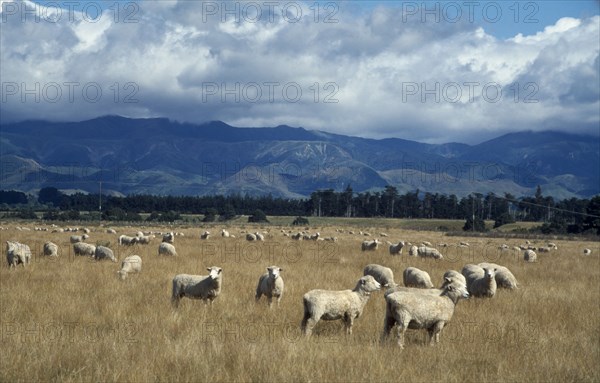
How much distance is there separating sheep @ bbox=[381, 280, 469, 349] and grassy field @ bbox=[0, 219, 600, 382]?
13.8 inches

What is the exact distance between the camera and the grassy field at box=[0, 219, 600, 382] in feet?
29.2

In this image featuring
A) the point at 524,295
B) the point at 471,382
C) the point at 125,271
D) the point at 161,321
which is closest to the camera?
the point at 471,382

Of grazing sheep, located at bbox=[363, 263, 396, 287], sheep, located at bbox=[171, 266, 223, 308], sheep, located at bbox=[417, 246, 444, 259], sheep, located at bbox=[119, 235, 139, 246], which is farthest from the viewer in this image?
sheep, located at bbox=[119, 235, 139, 246]

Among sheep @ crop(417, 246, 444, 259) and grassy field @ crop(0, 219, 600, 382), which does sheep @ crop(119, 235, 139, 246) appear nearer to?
grassy field @ crop(0, 219, 600, 382)

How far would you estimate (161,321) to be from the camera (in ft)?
42.1

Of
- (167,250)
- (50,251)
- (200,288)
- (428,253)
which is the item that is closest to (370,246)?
(428,253)

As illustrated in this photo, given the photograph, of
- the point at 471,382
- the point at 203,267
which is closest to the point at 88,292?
the point at 203,267

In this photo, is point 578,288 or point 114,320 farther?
point 578,288

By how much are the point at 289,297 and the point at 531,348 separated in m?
7.48

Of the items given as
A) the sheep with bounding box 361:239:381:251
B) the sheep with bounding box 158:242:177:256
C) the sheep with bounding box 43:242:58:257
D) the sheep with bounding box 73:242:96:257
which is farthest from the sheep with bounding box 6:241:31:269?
the sheep with bounding box 361:239:381:251

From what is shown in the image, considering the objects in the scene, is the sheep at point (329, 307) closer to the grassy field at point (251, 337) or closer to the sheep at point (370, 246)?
the grassy field at point (251, 337)

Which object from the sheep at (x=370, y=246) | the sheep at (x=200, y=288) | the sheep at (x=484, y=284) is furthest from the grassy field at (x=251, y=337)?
the sheep at (x=370, y=246)

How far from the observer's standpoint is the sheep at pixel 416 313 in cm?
1127

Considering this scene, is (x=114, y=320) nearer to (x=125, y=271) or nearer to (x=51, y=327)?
(x=51, y=327)
